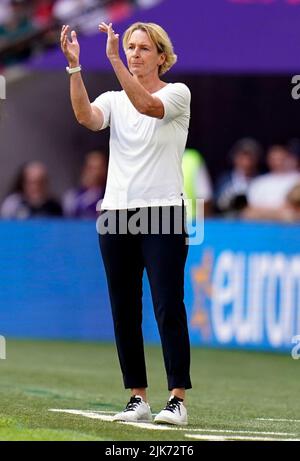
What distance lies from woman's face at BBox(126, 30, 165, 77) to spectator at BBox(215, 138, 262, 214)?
7931 millimetres

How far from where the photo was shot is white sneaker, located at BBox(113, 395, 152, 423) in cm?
771

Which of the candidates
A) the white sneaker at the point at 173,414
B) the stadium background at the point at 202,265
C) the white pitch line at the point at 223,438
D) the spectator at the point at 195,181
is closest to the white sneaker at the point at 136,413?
the white sneaker at the point at 173,414

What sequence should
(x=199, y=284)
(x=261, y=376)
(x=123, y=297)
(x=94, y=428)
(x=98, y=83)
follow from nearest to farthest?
1. (x=94, y=428)
2. (x=123, y=297)
3. (x=261, y=376)
4. (x=199, y=284)
5. (x=98, y=83)

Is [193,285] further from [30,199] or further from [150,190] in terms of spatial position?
[150,190]

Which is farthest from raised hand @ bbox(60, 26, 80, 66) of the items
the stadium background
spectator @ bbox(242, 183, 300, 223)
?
spectator @ bbox(242, 183, 300, 223)

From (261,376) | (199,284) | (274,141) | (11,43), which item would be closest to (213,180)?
(274,141)

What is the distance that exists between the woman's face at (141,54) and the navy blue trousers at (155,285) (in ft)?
2.59

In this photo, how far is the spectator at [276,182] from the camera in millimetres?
15570

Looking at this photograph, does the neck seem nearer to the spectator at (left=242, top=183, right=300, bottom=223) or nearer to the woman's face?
the woman's face

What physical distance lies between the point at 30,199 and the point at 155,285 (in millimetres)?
8383
